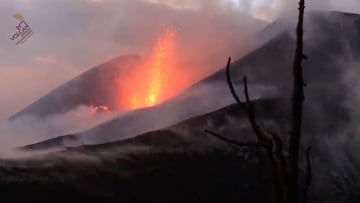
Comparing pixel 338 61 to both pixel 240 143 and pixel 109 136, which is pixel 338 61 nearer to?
pixel 109 136

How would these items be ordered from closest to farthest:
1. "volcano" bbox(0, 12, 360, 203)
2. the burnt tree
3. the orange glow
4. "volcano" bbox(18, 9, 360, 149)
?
the burnt tree → "volcano" bbox(0, 12, 360, 203) → "volcano" bbox(18, 9, 360, 149) → the orange glow

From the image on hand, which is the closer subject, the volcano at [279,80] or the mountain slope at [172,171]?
the mountain slope at [172,171]

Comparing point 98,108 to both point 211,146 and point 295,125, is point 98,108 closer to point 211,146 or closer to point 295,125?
point 211,146

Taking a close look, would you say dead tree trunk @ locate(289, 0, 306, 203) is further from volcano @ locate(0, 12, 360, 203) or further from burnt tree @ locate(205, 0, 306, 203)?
volcano @ locate(0, 12, 360, 203)

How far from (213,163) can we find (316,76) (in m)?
24.9

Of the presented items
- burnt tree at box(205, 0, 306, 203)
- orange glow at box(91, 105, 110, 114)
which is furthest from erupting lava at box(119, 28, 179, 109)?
burnt tree at box(205, 0, 306, 203)

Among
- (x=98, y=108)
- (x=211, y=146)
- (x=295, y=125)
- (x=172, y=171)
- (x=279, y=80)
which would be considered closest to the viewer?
(x=295, y=125)

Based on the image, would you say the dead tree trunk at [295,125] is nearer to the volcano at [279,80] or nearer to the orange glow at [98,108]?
the volcano at [279,80]

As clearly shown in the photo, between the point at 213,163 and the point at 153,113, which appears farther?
the point at 153,113

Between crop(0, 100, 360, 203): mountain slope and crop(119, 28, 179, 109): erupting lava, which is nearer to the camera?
crop(0, 100, 360, 203): mountain slope

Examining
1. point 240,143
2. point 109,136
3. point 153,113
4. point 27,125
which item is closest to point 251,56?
point 153,113

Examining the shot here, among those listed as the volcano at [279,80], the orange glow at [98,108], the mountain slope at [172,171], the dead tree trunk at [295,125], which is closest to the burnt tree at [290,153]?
the dead tree trunk at [295,125]

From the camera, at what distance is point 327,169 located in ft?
202

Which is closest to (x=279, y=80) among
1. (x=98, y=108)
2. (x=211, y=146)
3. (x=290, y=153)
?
(x=211, y=146)
